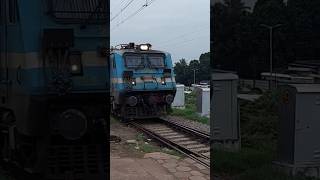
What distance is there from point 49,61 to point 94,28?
17.6 inches

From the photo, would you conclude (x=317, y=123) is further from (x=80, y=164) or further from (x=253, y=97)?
(x=80, y=164)

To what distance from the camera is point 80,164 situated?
3.43 m

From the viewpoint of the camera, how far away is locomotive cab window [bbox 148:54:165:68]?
3768 mm

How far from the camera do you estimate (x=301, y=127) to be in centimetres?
463

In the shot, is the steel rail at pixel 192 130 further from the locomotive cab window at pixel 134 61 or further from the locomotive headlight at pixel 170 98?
the locomotive cab window at pixel 134 61

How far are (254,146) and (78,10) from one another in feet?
5.00

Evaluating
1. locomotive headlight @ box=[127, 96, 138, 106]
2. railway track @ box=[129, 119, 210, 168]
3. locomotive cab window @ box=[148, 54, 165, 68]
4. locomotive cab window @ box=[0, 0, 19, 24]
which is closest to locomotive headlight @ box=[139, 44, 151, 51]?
locomotive cab window @ box=[148, 54, 165, 68]

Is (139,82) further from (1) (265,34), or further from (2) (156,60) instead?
(1) (265,34)

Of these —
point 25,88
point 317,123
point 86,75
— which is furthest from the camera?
point 317,123

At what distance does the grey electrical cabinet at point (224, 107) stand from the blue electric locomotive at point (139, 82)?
545mm

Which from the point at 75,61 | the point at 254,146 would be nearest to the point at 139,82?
the point at 75,61

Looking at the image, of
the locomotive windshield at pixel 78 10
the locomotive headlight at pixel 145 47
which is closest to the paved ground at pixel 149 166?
the locomotive headlight at pixel 145 47

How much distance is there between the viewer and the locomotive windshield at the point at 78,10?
11.3 ft

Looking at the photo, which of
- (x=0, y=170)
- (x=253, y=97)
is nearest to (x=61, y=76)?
(x=253, y=97)
